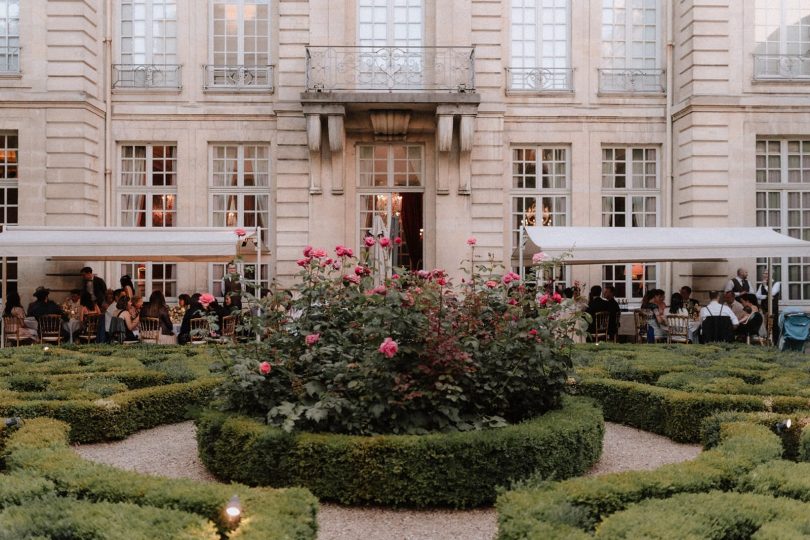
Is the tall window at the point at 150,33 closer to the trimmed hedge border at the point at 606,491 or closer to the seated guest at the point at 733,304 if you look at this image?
the seated guest at the point at 733,304

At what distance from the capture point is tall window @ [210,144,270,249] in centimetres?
1593

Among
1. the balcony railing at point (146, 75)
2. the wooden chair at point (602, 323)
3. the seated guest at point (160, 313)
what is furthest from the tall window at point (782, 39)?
the seated guest at point (160, 313)

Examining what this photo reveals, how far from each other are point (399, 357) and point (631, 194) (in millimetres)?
12001

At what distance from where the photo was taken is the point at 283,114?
15.2 metres

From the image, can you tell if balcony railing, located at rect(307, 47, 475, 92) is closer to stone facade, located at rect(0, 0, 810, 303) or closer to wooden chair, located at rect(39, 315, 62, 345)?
stone facade, located at rect(0, 0, 810, 303)

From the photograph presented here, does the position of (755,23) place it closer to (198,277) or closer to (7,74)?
(198,277)

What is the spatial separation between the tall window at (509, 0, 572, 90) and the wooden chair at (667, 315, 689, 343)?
523 centimetres

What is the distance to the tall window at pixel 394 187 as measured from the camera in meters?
15.8

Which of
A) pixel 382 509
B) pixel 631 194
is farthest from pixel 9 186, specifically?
pixel 382 509

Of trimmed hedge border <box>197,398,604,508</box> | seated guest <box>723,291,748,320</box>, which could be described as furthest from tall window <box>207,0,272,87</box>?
trimmed hedge border <box>197,398,604,508</box>

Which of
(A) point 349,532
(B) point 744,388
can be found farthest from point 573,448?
(B) point 744,388

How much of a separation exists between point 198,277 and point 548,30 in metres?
8.48

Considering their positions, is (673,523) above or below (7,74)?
below

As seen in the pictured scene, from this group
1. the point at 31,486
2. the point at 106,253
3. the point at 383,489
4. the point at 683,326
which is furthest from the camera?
the point at 683,326
